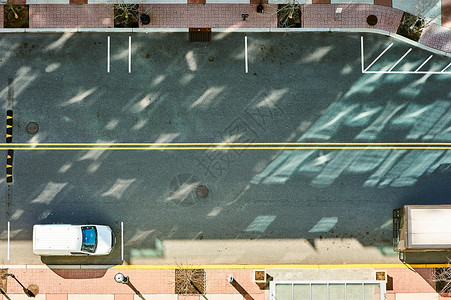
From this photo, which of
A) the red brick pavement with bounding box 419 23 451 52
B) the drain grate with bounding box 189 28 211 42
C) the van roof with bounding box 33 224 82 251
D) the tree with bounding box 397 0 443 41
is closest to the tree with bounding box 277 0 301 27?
the drain grate with bounding box 189 28 211 42

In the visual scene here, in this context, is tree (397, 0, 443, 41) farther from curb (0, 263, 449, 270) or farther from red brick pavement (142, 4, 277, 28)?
curb (0, 263, 449, 270)

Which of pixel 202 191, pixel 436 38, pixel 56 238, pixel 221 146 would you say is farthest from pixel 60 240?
pixel 436 38

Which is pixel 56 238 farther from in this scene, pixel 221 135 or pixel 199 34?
pixel 199 34

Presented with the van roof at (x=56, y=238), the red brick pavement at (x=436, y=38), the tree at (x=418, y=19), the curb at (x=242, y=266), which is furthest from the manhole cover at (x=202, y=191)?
the red brick pavement at (x=436, y=38)

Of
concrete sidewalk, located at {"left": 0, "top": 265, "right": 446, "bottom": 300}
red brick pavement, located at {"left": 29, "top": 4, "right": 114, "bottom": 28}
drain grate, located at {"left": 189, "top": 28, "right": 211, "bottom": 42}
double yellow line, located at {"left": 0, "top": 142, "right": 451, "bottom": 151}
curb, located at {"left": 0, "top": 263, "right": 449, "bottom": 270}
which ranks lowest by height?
concrete sidewalk, located at {"left": 0, "top": 265, "right": 446, "bottom": 300}

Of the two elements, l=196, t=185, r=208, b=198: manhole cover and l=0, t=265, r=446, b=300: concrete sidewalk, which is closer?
l=0, t=265, r=446, b=300: concrete sidewalk

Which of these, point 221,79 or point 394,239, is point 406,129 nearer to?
point 394,239

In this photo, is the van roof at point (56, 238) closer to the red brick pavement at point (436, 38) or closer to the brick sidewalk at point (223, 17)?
the brick sidewalk at point (223, 17)
